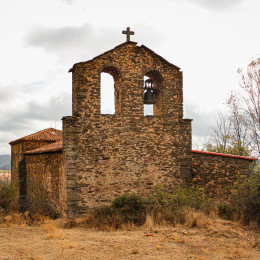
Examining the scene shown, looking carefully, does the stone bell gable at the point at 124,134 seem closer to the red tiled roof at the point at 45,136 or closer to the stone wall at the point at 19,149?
the red tiled roof at the point at 45,136

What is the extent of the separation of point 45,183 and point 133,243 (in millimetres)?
7762

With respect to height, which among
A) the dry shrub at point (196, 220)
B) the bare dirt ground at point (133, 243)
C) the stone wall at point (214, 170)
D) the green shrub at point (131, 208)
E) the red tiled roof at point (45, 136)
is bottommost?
the bare dirt ground at point (133, 243)

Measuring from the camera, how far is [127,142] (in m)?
13.0

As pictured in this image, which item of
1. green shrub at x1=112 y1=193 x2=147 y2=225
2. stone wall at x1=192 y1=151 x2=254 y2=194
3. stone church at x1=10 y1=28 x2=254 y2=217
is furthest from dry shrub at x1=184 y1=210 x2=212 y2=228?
stone wall at x1=192 y1=151 x2=254 y2=194

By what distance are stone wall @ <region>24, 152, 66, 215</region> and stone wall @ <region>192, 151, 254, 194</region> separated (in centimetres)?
574

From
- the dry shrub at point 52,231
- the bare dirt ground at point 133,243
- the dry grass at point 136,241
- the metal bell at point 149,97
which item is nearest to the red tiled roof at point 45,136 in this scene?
the metal bell at point 149,97

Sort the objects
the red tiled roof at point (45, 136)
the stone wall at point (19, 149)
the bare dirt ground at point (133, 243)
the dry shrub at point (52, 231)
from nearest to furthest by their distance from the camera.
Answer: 1. the bare dirt ground at point (133, 243)
2. the dry shrub at point (52, 231)
3. the red tiled roof at point (45, 136)
4. the stone wall at point (19, 149)

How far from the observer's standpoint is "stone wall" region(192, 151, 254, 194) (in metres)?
13.9

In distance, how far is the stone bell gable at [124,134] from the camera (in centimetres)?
1247

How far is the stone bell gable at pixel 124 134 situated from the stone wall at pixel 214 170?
0.46 m

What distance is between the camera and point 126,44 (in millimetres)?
13406

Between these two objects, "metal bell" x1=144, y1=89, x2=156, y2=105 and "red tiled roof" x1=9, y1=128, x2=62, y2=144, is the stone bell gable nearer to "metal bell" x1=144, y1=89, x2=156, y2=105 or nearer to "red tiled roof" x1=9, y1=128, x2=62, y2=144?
"metal bell" x1=144, y1=89, x2=156, y2=105

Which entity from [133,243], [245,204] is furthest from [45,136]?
[133,243]

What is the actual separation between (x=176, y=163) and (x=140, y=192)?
200cm
